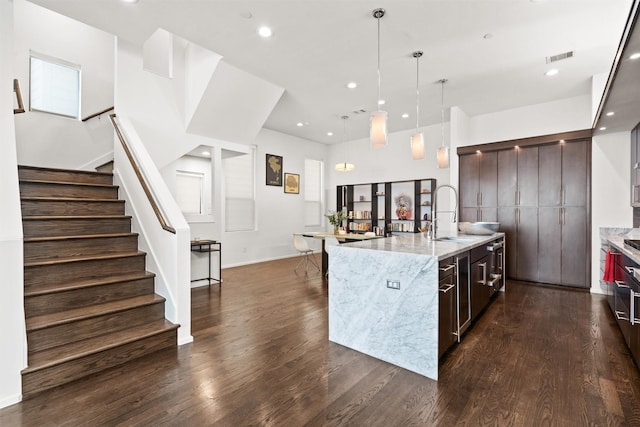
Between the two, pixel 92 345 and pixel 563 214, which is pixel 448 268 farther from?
pixel 563 214

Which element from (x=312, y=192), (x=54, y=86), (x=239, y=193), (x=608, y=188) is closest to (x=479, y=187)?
(x=608, y=188)

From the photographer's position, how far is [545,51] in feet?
12.3

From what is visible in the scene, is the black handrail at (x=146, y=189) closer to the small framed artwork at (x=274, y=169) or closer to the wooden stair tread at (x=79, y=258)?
the wooden stair tread at (x=79, y=258)

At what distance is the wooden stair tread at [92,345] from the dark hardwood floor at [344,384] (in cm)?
18

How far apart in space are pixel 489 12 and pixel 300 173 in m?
5.91

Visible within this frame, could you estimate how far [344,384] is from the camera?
7.05 feet

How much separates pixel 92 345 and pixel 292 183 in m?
6.20

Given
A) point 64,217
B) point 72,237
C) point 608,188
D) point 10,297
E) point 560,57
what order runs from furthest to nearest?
point 608,188
point 560,57
point 64,217
point 72,237
point 10,297

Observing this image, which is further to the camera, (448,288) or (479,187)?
(479,187)

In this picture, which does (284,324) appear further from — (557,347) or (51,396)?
(557,347)

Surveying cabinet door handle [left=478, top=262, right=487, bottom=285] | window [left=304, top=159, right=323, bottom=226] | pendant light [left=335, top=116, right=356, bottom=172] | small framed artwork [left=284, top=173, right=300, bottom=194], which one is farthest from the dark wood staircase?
window [left=304, top=159, right=323, bottom=226]

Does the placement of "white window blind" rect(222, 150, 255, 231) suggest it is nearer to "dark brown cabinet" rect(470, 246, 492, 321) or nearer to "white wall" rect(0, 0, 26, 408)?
"white wall" rect(0, 0, 26, 408)

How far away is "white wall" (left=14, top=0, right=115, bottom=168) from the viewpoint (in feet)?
14.5

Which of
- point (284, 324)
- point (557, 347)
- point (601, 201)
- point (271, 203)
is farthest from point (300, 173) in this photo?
point (557, 347)
